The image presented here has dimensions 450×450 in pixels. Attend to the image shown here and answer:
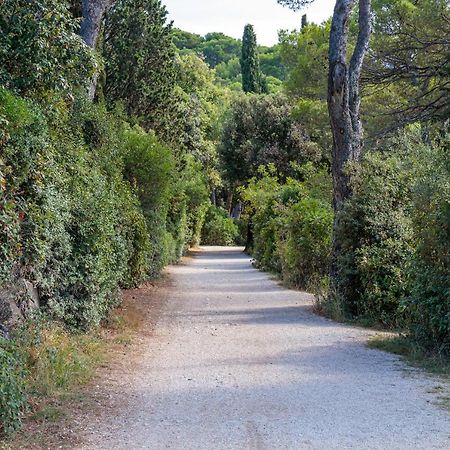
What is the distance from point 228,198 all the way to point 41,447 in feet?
222

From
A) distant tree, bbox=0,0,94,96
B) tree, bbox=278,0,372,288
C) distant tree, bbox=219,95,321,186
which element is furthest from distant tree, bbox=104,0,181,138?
distant tree, bbox=219,95,321,186

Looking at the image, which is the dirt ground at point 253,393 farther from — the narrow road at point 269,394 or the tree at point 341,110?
the tree at point 341,110

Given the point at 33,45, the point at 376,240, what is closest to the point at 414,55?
the point at 376,240

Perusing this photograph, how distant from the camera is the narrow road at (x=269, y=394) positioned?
605 centimetres

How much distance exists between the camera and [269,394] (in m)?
7.71

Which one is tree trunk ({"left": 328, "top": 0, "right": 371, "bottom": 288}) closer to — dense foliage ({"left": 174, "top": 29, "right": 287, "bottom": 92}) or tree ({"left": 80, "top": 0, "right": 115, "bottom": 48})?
tree ({"left": 80, "top": 0, "right": 115, "bottom": 48})

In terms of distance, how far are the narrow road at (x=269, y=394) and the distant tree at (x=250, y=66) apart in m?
59.5

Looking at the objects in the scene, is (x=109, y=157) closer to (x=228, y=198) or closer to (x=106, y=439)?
(x=106, y=439)

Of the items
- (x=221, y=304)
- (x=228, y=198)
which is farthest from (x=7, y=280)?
(x=228, y=198)

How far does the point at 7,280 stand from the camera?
7.93m

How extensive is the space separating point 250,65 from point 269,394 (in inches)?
2638

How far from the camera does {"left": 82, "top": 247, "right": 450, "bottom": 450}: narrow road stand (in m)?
6.05

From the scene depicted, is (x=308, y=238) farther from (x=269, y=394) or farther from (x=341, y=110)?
(x=269, y=394)

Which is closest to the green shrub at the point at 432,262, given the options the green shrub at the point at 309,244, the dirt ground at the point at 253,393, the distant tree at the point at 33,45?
the dirt ground at the point at 253,393
